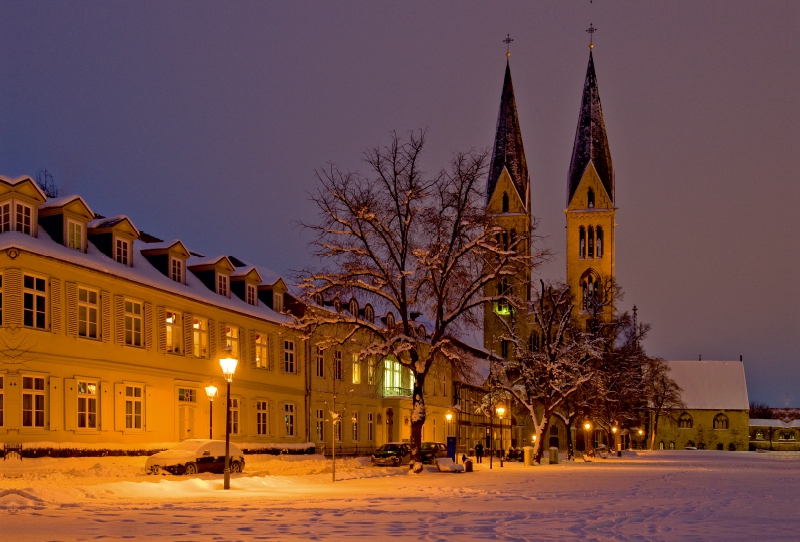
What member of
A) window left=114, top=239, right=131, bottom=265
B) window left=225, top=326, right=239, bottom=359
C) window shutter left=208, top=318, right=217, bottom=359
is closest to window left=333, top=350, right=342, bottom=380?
window left=225, top=326, right=239, bottom=359

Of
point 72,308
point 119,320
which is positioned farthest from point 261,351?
point 72,308

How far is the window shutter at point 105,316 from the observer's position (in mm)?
34812

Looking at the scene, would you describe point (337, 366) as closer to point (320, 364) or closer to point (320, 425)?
point (320, 364)

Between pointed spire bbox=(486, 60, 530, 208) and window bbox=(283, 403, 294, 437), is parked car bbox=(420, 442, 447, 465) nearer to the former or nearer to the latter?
window bbox=(283, 403, 294, 437)

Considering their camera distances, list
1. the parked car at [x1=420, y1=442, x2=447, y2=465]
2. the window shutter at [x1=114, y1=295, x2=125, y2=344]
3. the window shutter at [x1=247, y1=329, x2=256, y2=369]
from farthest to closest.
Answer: the parked car at [x1=420, y1=442, x2=447, y2=465], the window shutter at [x1=247, y1=329, x2=256, y2=369], the window shutter at [x1=114, y1=295, x2=125, y2=344]

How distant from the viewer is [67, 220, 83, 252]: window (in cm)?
3422

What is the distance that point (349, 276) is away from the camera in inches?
1503

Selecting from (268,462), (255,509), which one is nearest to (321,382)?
(268,462)

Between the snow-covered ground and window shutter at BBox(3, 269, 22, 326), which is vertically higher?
window shutter at BBox(3, 269, 22, 326)

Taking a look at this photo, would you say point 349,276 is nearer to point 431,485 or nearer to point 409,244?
point 409,244

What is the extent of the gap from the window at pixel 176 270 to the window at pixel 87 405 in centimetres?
764

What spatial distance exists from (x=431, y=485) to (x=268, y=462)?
15.0m

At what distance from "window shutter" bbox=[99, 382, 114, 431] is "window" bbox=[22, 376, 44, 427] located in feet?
10.2

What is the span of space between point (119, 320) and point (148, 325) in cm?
193
